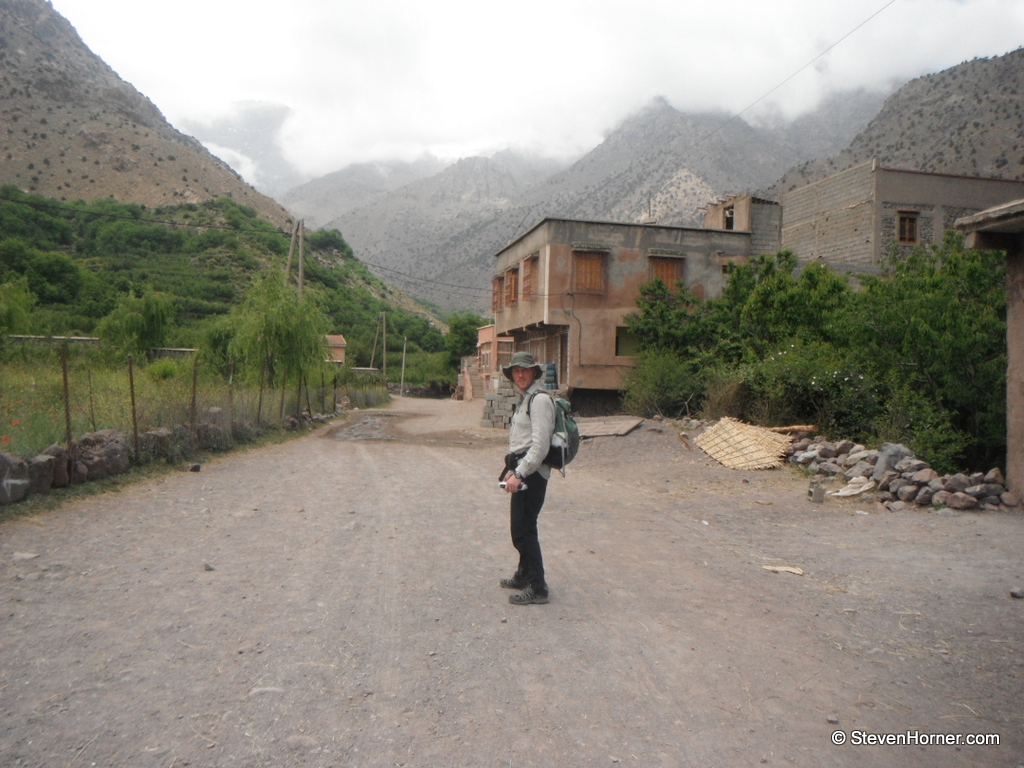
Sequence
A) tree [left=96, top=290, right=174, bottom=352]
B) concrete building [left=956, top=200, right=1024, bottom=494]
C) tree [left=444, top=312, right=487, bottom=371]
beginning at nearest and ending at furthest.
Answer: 1. concrete building [left=956, top=200, right=1024, bottom=494]
2. tree [left=96, top=290, right=174, bottom=352]
3. tree [left=444, top=312, right=487, bottom=371]

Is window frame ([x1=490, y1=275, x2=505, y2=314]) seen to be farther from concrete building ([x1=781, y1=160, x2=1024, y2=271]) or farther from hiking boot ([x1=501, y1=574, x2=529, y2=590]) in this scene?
hiking boot ([x1=501, y1=574, x2=529, y2=590])

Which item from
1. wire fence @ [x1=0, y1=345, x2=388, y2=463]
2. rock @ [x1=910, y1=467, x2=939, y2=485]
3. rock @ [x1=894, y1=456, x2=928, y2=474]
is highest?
wire fence @ [x1=0, y1=345, x2=388, y2=463]

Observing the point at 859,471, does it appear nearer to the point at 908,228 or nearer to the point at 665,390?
the point at 665,390

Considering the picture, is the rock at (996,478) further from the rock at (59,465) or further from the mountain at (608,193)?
the mountain at (608,193)

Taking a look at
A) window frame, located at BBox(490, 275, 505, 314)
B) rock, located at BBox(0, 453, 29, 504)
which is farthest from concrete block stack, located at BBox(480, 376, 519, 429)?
rock, located at BBox(0, 453, 29, 504)

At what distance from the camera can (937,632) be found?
470cm

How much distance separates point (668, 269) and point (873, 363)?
13526 mm

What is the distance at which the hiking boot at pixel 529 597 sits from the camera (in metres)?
5.04

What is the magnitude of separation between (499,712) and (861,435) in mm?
11622

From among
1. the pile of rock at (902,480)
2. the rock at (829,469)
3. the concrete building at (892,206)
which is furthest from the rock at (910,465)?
the concrete building at (892,206)

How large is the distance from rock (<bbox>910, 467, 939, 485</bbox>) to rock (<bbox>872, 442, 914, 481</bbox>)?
0.49m

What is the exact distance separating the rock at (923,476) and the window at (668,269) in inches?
660

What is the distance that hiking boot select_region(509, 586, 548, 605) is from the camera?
5.04 m

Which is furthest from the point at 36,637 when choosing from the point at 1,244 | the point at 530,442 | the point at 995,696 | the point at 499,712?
the point at 1,244
